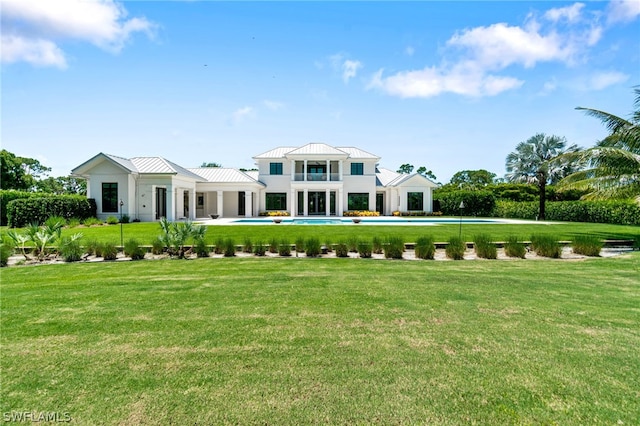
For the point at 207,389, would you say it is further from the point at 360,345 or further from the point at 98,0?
the point at 98,0

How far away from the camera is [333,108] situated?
19703 mm

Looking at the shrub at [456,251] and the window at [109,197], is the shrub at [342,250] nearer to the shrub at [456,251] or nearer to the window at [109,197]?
the shrub at [456,251]

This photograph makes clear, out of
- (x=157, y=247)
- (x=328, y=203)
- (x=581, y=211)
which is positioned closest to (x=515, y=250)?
(x=157, y=247)

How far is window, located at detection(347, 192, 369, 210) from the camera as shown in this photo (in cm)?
3666

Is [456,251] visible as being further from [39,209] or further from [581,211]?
[581,211]

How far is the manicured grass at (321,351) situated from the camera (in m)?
2.66

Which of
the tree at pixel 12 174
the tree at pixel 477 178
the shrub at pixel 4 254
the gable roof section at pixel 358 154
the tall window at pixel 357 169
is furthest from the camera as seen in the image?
the tree at pixel 477 178

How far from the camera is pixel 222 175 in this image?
3528 cm

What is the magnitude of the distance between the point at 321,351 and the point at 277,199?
33686 mm

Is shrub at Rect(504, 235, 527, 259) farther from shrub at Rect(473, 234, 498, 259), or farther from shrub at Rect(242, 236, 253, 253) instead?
shrub at Rect(242, 236, 253, 253)

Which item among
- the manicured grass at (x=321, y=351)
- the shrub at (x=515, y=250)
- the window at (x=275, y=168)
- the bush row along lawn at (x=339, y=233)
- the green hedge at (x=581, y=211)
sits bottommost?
the manicured grass at (x=321, y=351)

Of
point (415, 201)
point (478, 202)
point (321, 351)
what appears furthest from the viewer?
point (415, 201)

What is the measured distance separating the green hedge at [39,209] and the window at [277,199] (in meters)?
17.7

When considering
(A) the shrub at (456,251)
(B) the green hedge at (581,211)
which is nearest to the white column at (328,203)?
(B) the green hedge at (581,211)
